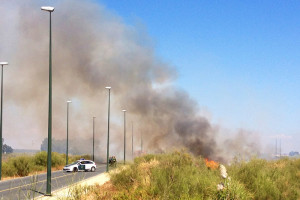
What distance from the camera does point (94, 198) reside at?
1255cm

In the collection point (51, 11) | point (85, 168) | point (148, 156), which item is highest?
point (51, 11)

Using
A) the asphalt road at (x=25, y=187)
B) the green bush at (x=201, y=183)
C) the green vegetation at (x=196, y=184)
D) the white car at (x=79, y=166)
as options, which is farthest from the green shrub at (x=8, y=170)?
the green bush at (x=201, y=183)

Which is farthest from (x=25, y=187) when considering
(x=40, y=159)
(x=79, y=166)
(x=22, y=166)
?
(x=40, y=159)

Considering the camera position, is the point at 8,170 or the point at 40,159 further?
the point at 40,159

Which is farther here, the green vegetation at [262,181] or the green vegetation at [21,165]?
the green vegetation at [21,165]

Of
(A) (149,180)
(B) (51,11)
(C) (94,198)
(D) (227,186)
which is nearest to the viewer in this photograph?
(C) (94,198)

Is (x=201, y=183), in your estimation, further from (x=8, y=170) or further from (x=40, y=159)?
(x=40, y=159)

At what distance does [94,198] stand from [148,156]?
67.7 ft

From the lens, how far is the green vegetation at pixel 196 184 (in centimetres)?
1348

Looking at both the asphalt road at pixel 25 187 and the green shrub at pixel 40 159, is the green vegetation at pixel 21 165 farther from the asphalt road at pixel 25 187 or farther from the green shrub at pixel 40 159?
the asphalt road at pixel 25 187

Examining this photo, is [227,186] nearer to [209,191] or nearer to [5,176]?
[209,191]

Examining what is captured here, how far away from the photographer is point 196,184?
48.3ft

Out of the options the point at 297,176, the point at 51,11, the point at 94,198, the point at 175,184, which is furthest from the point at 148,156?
the point at 94,198

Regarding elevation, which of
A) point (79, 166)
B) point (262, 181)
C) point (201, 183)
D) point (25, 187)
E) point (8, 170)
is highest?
point (201, 183)
